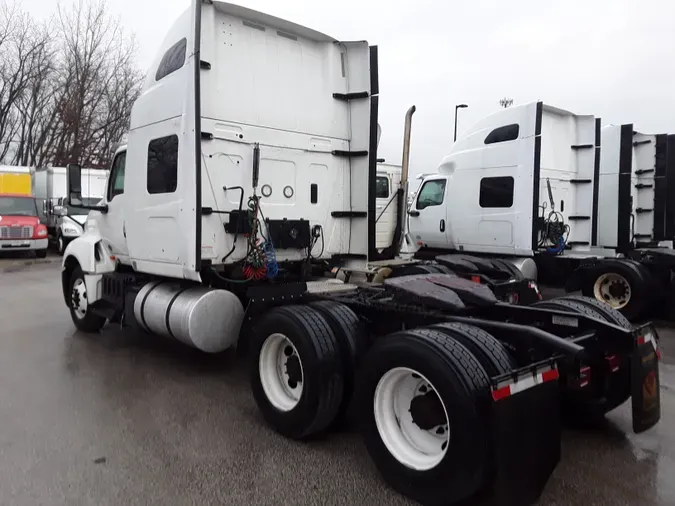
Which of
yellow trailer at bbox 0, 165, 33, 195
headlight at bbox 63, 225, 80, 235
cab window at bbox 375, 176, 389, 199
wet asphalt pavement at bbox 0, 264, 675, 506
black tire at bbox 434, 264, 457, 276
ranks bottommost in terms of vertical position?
wet asphalt pavement at bbox 0, 264, 675, 506

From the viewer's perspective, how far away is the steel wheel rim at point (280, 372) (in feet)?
14.1

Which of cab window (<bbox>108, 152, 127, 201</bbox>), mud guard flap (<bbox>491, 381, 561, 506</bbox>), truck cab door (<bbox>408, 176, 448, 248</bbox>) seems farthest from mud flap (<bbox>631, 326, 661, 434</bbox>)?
truck cab door (<bbox>408, 176, 448, 248</bbox>)

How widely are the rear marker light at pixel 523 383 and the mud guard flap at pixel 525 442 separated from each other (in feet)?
0.07

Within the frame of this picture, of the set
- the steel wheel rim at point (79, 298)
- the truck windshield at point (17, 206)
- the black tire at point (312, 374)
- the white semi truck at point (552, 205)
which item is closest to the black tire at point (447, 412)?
the black tire at point (312, 374)

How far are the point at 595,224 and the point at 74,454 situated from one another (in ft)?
30.7

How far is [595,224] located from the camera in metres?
10.2

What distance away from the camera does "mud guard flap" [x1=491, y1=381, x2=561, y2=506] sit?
2844 mm

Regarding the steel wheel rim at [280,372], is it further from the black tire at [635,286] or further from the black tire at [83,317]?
the black tire at [635,286]

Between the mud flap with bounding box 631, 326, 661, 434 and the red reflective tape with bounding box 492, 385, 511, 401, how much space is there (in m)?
1.08

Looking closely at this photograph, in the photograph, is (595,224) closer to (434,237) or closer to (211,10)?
(434,237)

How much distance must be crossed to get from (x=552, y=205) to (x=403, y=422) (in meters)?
7.17

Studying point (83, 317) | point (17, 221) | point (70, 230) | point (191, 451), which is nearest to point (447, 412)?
point (191, 451)

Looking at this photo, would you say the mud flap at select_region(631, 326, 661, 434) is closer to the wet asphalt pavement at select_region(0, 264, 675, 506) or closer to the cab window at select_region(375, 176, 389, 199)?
the wet asphalt pavement at select_region(0, 264, 675, 506)

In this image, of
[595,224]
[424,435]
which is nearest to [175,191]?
[424,435]
